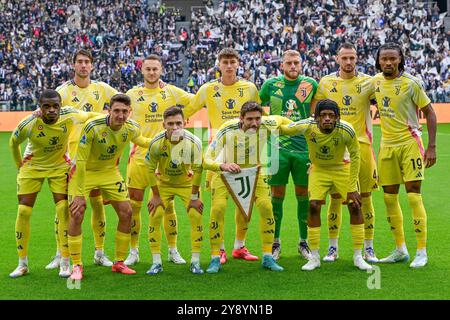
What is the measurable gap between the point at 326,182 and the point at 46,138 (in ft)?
10.5

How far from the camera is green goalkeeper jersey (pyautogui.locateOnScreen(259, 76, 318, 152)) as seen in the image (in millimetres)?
8953

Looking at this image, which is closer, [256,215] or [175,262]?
[175,262]

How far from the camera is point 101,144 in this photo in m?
8.01

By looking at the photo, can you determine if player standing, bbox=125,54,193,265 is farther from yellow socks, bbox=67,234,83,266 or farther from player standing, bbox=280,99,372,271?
player standing, bbox=280,99,372,271

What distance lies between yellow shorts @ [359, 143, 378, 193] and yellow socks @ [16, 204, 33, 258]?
3.87 metres

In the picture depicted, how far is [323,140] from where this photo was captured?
8.06 metres

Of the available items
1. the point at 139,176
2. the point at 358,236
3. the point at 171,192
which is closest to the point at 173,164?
the point at 171,192

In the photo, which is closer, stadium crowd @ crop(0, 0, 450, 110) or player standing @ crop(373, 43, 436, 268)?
player standing @ crop(373, 43, 436, 268)

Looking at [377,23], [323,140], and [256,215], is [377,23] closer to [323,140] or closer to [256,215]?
[256,215]

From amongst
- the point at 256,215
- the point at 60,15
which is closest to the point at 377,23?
the point at 60,15

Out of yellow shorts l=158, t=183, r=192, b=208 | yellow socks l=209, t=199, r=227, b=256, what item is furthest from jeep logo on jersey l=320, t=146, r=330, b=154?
yellow shorts l=158, t=183, r=192, b=208

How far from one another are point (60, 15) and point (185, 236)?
29.2 meters

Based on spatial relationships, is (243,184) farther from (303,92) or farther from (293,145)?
(303,92)

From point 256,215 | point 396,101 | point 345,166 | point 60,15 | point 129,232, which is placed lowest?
point 256,215
